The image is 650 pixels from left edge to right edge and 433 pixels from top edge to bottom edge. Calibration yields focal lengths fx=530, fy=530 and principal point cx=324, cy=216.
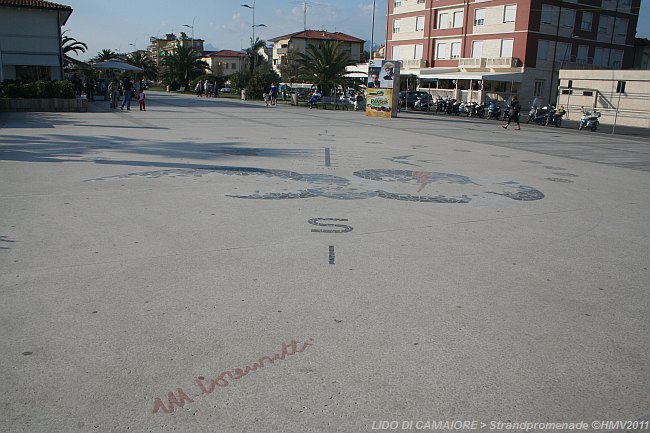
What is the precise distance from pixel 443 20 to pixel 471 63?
24.3 feet

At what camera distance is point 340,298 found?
4516 mm

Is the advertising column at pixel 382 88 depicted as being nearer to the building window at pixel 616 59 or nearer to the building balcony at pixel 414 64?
the building balcony at pixel 414 64

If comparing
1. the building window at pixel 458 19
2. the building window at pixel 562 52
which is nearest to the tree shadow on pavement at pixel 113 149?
the building window at pixel 562 52

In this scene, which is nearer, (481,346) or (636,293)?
(481,346)

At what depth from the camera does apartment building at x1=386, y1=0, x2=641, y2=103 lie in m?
49.0

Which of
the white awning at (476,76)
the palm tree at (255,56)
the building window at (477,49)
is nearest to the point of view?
the white awning at (476,76)

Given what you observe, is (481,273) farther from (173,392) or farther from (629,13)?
(629,13)

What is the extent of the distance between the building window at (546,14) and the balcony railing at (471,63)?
6279 mm

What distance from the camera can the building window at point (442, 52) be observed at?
57594 mm

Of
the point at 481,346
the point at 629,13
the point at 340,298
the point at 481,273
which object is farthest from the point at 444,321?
the point at 629,13

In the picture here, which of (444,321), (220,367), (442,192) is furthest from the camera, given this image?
(442,192)

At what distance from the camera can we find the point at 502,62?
50.4 m

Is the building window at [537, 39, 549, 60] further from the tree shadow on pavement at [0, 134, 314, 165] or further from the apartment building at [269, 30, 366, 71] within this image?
the apartment building at [269, 30, 366, 71]

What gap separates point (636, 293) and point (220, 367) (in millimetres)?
3902
